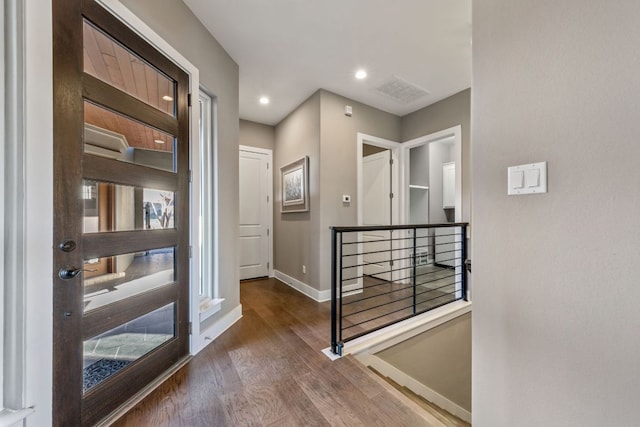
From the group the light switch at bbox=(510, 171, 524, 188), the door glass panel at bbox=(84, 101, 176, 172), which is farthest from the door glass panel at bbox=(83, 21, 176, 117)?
the light switch at bbox=(510, 171, 524, 188)

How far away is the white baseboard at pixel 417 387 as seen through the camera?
210 cm

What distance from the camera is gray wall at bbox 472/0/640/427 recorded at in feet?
2.49

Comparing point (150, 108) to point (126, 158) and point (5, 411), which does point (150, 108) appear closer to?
point (126, 158)

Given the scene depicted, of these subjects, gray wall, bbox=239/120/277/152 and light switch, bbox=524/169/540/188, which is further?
gray wall, bbox=239/120/277/152

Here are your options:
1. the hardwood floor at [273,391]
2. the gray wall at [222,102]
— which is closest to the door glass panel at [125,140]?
the gray wall at [222,102]

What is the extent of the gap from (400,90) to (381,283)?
276 centimetres

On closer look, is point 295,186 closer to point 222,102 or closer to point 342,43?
point 222,102

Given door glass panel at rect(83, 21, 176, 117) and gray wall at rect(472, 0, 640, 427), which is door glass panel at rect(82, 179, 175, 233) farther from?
gray wall at rect(472, 0, 640, 427)

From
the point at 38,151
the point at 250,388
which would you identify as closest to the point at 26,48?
the point at 38,151

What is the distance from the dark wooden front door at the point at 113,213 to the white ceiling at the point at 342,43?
801 millimetres

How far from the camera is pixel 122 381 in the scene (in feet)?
4.55

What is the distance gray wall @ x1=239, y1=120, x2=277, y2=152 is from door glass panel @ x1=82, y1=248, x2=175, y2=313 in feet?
9.27

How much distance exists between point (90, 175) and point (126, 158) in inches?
10.1

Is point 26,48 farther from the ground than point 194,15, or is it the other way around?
point 194,15
